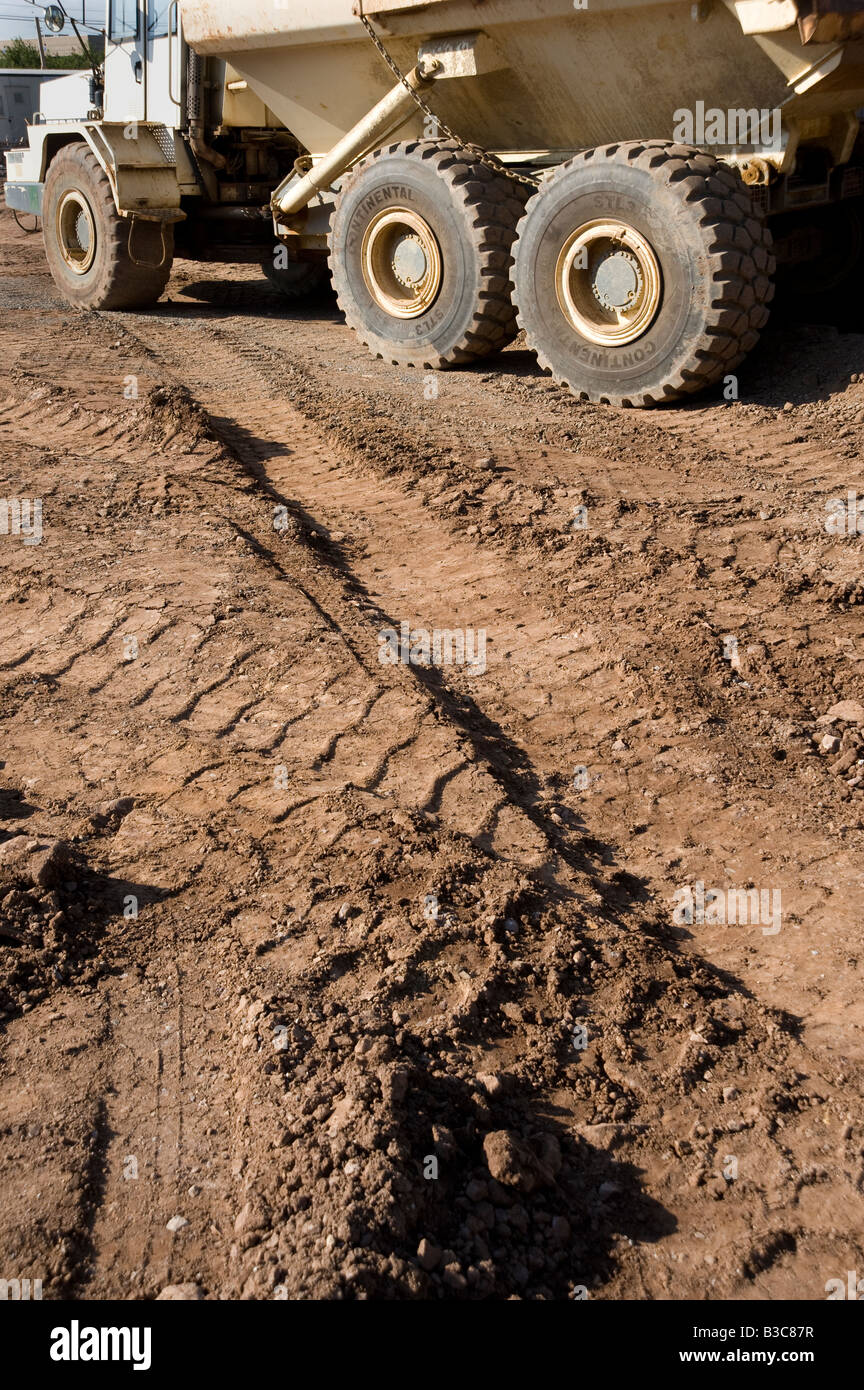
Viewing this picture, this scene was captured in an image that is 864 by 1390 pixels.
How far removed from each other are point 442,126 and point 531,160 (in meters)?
0.75

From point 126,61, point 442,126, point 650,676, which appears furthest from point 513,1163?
point 126,61

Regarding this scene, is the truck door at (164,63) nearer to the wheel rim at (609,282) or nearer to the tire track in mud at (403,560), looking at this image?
the tire track in mud at (403,560)

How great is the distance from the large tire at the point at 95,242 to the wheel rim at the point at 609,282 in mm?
5334

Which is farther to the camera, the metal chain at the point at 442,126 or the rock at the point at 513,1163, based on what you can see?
the metal chain at the point at 442,126

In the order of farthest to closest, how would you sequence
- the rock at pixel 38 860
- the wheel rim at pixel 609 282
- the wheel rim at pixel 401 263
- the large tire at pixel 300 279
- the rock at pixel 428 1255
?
the large tire at pixel 300 279 → the wheel rim at pixel 401 263 → the wheel rim at pixel 609 282 → the rock at pixel 38 860 → the rock at pixel 428 1255

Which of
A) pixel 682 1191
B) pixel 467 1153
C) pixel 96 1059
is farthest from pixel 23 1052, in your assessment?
pixel 682 1191

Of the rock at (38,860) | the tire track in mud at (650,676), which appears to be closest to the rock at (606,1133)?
the tire track in mud at (650,676)

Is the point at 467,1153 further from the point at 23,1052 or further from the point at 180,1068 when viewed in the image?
the point at 23,1052

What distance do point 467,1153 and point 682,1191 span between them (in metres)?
0.48

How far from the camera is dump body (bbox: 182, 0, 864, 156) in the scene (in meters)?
6.76

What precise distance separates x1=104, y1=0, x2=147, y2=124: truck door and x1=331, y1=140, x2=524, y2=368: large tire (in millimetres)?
3659

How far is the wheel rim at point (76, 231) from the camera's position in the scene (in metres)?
11.4

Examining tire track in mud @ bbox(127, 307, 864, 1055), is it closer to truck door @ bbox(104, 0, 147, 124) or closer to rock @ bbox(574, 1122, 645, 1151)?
rock @ bbox(574, 1122, 645, 1151)

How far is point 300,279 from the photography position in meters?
12.3
